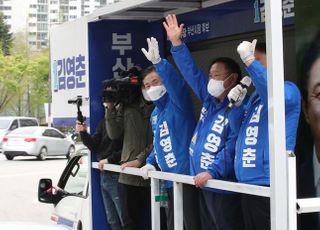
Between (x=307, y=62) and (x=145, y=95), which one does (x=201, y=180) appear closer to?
(x=307, y=62)

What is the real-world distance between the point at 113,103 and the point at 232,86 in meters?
1.40

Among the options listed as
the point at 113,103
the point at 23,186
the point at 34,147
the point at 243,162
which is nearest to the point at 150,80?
the point at 113,103

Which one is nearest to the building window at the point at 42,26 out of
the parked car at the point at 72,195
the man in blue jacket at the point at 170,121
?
the parked car at the point at 72,195

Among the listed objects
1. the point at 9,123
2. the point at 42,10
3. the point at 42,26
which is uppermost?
the point at 42,10

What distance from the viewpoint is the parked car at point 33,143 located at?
A: 25.1 m

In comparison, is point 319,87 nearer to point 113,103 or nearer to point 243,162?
point 243,162

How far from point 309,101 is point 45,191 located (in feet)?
12.1

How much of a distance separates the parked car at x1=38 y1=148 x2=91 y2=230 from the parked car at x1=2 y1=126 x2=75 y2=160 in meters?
18.5

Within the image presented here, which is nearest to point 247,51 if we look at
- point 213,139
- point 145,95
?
point 213,139

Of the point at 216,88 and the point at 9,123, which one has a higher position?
the point at 216,88

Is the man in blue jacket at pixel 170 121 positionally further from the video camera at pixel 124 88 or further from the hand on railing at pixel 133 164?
the video camera at pixel 124 88

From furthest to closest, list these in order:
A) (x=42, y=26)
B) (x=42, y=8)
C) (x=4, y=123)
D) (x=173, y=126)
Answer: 1. (x=42, y=8)
2. (x=42, y=26)
3. (x=4, y=123)
4. (x=173, y=126)

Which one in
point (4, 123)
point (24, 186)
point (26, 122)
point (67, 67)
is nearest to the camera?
point (67, 67)

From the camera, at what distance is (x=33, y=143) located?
25.2 metres
